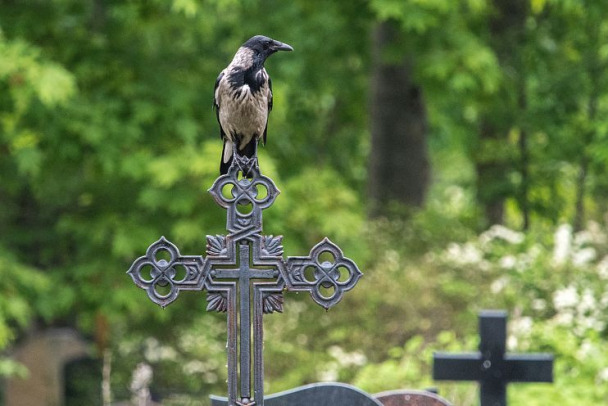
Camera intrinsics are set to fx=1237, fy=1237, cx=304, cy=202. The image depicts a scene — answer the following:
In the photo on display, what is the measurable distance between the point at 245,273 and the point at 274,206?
6901 millimetres

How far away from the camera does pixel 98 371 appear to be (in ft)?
45.8

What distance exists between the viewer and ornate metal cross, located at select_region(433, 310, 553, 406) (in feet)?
18.6

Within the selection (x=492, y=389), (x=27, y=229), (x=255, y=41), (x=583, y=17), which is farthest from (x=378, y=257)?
(x=255, y=41)

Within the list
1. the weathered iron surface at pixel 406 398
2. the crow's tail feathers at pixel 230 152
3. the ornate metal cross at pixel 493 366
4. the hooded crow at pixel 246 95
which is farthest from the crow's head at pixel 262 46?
the ornate metal cross at pixel 493 366

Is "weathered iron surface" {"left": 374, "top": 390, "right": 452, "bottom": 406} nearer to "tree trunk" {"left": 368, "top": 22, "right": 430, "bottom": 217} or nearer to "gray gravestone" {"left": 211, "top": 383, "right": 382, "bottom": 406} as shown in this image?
"gray gravestone" {"left": 211, "top": 383, "right": 382, "bottom": 406}

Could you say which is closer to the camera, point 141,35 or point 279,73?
point 141,35

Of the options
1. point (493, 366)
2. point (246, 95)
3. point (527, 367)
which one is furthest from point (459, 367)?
point (246, 95)

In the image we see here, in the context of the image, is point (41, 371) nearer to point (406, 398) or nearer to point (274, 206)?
point (274, 206)

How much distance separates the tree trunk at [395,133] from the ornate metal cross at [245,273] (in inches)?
421

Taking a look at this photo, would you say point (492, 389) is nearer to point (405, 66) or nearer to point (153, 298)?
point (153, 298)

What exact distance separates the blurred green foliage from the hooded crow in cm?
447

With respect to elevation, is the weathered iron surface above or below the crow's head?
below

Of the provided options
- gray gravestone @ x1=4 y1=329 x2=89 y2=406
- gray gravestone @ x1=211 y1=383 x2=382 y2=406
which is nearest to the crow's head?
gray gravestone @ x1=211 y1=383 x2=382 y2=406

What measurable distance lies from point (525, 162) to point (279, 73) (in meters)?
3.18
